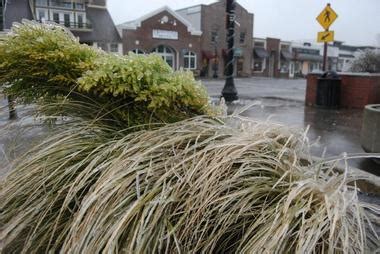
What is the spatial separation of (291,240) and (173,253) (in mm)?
525

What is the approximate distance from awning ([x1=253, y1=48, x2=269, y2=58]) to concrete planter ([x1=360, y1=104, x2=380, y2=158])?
4353 centimetres

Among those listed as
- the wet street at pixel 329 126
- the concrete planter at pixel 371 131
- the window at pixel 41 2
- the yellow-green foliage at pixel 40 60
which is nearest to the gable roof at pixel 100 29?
the window at pixel 41 2

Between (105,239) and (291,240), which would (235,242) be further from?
(105,239)

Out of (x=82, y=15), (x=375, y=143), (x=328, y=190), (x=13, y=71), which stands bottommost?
(x=375, y=143)

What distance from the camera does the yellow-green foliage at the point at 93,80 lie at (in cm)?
222

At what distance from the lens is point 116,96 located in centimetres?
235

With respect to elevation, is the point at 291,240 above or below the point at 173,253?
above

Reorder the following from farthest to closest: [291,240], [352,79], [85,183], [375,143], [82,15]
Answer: [82,15], [352,79], [375,143], [85,183], [291,240]

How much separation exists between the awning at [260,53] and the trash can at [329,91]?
3755cm

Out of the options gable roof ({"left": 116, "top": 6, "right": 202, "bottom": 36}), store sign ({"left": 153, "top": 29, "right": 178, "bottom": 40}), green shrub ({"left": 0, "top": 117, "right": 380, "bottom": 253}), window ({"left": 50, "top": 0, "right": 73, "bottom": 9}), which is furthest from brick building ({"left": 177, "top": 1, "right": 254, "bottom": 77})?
green shrub ({"left": 0, "top": 117, "right": 380, "bottom": 253})

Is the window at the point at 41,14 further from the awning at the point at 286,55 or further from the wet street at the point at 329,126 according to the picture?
the awning at the point at 286,55

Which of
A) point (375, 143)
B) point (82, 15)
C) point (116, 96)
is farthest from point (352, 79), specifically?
point (82, 15)

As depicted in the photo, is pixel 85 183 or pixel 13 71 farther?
pixel 13 71

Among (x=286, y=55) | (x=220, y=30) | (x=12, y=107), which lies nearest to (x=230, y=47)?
(x=12, y=107)
